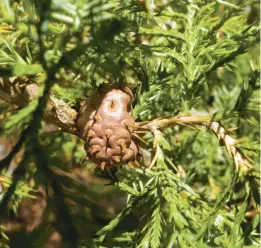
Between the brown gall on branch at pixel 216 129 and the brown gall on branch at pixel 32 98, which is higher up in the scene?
the brown gall on branch at pixel 32 98

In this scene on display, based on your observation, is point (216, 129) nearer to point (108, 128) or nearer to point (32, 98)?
point (108, 128)

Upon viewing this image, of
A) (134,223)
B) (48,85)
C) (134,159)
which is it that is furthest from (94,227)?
(48,85)

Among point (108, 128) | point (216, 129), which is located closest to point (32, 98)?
point (108, 128)

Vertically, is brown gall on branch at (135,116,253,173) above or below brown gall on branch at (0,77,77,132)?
below
